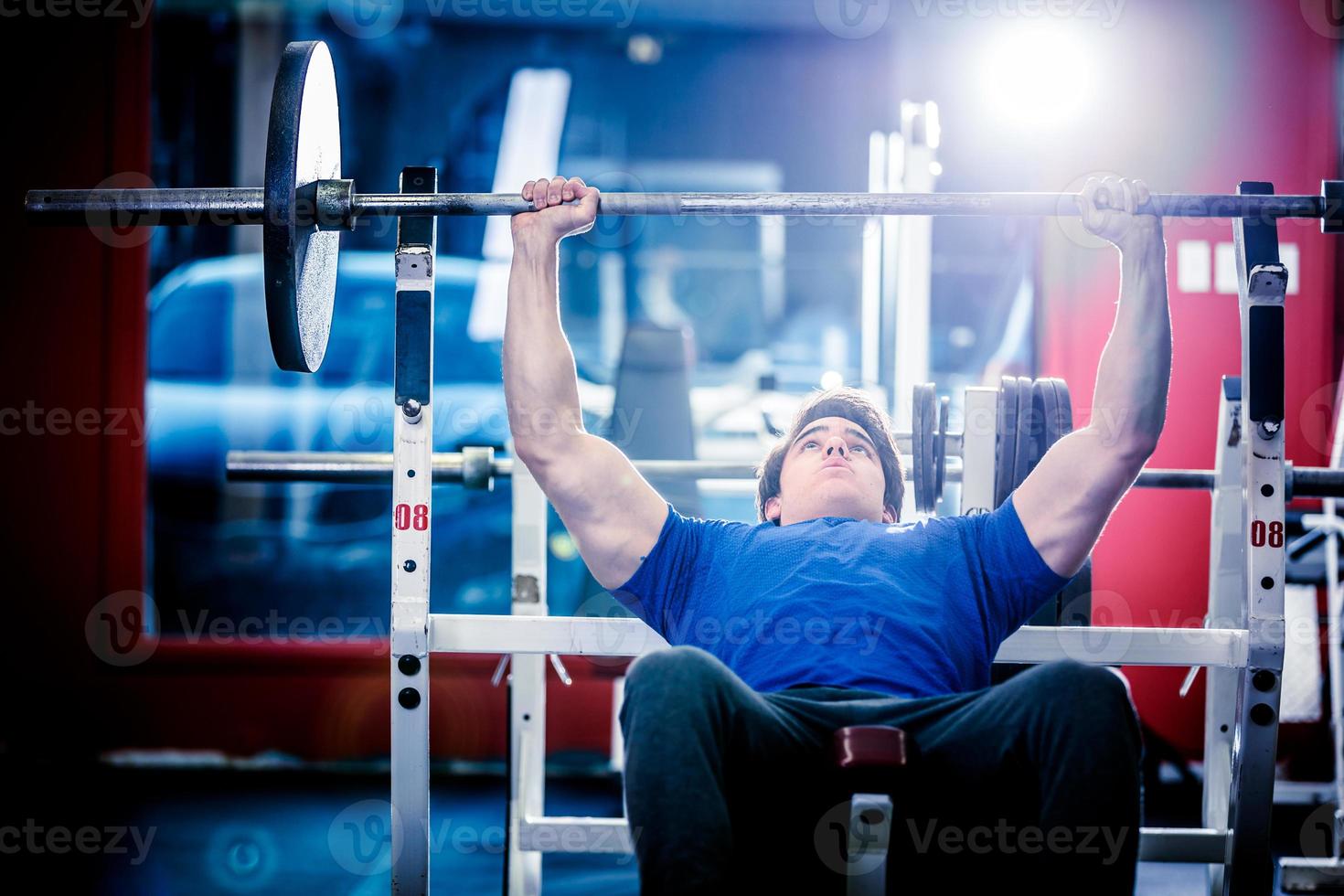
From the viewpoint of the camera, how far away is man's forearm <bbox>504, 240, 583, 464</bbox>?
1.76 metres

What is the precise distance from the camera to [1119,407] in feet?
5.52

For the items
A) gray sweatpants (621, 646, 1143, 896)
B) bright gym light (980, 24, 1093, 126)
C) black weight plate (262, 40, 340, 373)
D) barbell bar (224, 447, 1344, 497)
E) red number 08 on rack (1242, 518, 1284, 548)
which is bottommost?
gray sweatpants (621, 646, 1143, 896)

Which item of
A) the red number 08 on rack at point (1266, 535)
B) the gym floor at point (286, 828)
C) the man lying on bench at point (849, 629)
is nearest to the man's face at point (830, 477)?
the man lying on bench at point (849, 629)

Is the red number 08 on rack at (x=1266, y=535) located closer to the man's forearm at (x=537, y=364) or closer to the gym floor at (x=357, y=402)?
the gym floor at (x=357, y=402)

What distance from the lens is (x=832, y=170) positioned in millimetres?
6148

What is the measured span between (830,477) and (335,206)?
0.97 metres

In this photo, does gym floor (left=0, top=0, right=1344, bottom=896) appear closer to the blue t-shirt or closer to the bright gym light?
the bright gym light

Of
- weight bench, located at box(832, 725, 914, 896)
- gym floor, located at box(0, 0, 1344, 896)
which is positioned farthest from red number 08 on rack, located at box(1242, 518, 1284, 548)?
weight bench, located at box(832, 725, 914, 896)

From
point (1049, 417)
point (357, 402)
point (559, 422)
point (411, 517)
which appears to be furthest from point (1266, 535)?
point (357, 402)

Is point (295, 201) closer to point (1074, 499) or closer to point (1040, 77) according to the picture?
point (1074, 499)

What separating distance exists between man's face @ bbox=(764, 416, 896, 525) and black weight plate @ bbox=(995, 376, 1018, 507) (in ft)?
0.71

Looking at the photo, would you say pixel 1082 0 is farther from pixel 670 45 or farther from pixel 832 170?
pixel 832 170

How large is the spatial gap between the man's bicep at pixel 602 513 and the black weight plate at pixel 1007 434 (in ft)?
2.27

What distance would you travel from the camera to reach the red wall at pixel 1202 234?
3.30m
